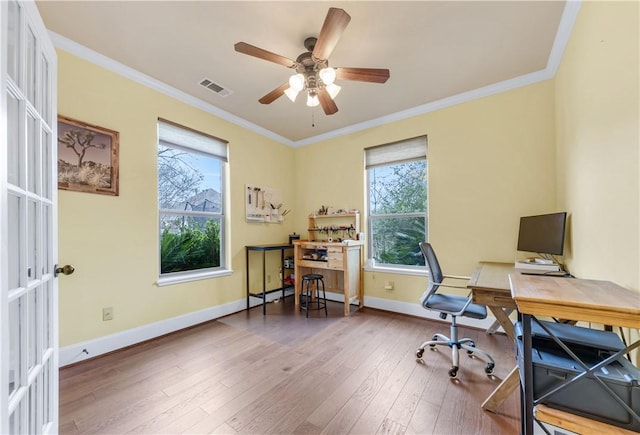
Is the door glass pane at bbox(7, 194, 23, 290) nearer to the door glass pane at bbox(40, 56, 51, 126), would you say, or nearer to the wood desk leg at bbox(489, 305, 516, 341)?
the door glass pane at bbox(40, 56, 51, 126)

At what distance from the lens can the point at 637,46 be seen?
1151 mm

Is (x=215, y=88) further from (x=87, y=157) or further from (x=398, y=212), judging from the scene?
(x=398, y=212)

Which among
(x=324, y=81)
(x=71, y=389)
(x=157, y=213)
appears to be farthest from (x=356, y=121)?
(x=71, y=389)

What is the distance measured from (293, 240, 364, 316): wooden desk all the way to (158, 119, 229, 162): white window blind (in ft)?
5.55

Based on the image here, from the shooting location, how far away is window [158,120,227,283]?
9.77 ft

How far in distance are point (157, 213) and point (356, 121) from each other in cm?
284

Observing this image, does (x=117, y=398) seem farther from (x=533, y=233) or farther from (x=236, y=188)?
(x=533, y=233)

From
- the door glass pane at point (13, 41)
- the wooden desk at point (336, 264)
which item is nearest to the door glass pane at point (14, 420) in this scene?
the door glass pane at point (13, 41)

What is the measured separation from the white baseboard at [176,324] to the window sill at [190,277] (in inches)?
15.4

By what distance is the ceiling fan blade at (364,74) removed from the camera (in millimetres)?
2002

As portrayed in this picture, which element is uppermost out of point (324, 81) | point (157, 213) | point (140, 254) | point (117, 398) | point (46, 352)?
point (324, 81)

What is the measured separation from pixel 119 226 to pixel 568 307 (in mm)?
3244

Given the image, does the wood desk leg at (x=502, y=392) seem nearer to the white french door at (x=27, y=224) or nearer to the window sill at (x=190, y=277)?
the white french door at (x=27, y=224)

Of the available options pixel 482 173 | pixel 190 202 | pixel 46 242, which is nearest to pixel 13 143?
pixel 46 242
